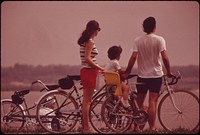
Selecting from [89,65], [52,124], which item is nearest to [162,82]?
[89,65]

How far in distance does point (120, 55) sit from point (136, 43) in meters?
0.29

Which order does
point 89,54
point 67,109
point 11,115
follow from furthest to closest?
point 11,115
point 67,109
point 89,54

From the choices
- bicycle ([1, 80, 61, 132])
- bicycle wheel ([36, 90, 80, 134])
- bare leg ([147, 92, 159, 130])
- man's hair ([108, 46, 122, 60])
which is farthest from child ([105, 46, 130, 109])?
bicycle ([1, 80, 61, 132])

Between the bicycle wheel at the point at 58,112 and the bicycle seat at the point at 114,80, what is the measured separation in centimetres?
53

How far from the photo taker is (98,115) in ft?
18.6

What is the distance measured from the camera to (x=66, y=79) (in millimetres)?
5758

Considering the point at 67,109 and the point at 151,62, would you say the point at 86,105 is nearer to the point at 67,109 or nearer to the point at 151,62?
the point at 67,109

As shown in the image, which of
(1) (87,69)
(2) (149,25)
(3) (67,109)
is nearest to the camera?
(1) (87,69)

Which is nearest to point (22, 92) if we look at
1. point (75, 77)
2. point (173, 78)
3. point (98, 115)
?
point (75, 77)

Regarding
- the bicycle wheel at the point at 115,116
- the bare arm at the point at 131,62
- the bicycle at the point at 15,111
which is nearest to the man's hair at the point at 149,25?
the bare arm at the point at 131,62

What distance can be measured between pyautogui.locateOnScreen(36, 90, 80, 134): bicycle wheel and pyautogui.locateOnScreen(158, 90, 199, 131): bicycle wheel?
113 cm

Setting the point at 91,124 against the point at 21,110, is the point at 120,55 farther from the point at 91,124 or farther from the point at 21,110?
the point at 21,110

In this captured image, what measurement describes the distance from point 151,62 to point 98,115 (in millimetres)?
986

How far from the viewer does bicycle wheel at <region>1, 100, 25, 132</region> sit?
6082mm
